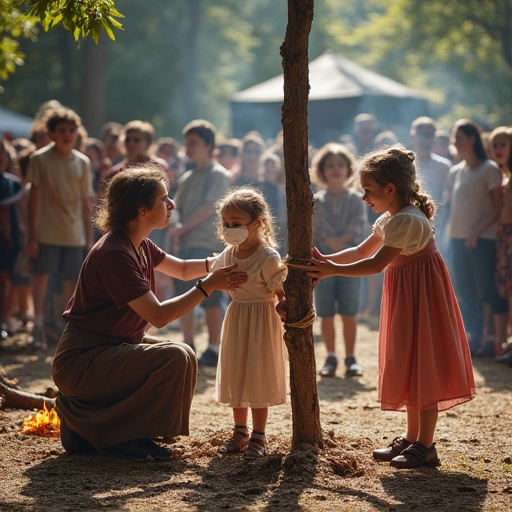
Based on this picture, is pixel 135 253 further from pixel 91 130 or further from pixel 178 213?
pixel 91 130

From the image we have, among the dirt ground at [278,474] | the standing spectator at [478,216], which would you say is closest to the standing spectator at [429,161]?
the standing spectator at [478,216]

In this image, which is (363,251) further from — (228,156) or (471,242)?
(228,156)

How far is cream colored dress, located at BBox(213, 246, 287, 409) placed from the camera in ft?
17.5

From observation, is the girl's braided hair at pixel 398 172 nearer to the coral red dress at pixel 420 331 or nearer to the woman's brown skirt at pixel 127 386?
the coral red dress at pixel 420 331

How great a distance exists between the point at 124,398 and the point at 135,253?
0.85 m

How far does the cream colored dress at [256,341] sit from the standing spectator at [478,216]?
4.40m

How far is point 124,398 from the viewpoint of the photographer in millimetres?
5406

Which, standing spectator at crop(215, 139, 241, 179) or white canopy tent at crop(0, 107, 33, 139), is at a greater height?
white canopy tent at crop(0, 107, 33, 139)

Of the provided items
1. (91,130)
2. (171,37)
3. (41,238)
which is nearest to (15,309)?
(41,238)

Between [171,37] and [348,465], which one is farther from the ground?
[171,37]

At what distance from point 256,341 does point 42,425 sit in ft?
5.41

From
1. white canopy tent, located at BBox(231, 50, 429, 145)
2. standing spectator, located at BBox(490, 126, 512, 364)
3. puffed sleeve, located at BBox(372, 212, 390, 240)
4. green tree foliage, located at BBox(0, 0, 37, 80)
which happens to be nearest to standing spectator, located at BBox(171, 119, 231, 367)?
green tree foliage, located at BBox(0, 0, 37, 80)

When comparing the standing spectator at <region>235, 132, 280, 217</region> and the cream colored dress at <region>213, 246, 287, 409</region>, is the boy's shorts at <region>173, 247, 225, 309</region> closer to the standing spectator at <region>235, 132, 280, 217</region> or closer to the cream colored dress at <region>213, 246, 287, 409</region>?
the standing spectator at <region>235, 132, 280, 217</region>

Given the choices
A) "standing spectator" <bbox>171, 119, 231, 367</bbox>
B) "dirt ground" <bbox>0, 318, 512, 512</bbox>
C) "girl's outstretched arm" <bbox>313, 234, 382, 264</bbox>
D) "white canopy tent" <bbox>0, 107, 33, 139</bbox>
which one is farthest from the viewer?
"white canopy tent" <bbox>0, 107, 33, 139</bbox>
